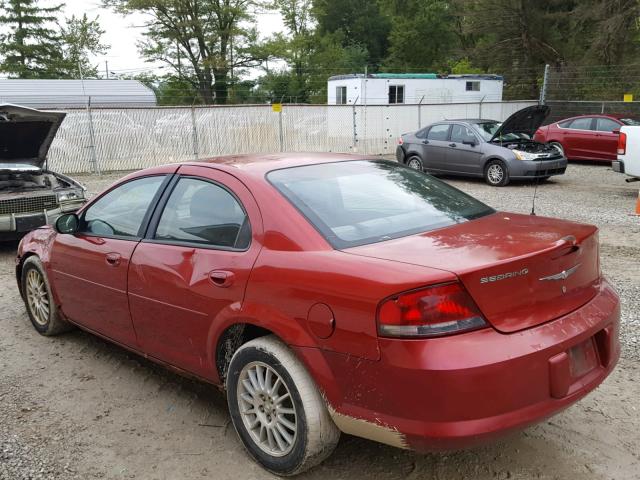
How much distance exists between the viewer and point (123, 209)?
3977mm

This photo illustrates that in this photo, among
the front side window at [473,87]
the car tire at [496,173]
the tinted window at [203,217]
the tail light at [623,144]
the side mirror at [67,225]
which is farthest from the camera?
the front side window at [473,87]

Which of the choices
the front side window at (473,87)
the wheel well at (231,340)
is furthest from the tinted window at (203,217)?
the front side window at (473,87)

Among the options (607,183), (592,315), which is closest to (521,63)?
(607,183)

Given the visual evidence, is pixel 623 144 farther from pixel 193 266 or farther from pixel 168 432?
pixel 168 432

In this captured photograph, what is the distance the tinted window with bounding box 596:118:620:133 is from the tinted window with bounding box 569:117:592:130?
268 millimetres

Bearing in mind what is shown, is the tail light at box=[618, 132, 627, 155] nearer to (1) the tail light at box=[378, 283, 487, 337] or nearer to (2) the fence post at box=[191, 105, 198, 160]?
(1) the tail light at box=[378, 283, 487, 337]

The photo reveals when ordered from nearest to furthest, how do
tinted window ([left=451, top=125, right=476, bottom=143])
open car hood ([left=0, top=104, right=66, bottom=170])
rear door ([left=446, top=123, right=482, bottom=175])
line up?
open car hood ([left=0, top=104, right=66, bottom=170])
rear door ([left=446, top=123, right=482, bottom=175])
tinted window ([left=451, top=125, right=476, bottom=143])

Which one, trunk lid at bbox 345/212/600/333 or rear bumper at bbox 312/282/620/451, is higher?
trunk lid at bbox 345/212/600/333

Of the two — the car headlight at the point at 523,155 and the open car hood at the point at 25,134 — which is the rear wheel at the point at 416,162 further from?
the open car hood at the point at 25,134

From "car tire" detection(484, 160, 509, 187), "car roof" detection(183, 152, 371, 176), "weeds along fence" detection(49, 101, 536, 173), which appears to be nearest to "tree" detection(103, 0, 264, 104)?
"weeds along fence" detection(49, 101, 536, 173)

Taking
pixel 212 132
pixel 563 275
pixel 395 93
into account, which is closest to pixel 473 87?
pixel 395 93

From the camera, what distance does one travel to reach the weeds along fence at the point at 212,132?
663 inches

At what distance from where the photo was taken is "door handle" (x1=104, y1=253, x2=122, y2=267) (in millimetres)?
3676

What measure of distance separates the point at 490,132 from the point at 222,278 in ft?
39.9
